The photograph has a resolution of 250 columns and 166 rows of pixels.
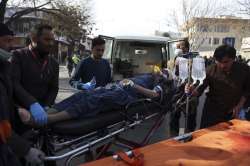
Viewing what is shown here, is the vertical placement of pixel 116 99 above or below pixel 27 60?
below

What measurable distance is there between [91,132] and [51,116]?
409 mm

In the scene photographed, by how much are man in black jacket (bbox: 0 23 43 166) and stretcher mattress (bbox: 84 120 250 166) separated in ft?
1.94

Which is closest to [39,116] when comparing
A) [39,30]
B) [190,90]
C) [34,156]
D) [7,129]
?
[34,156]

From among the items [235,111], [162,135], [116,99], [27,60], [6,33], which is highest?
[6,33]

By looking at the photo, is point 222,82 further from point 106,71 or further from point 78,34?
point 78,34

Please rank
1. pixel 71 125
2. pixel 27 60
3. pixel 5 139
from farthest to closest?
pixel 27 60 < pixel 71 125 < pixel 5 139

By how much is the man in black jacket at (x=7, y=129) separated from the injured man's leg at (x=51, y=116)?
260mm

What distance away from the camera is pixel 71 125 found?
3.67 meters

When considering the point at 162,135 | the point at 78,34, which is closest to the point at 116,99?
the point at 162,135

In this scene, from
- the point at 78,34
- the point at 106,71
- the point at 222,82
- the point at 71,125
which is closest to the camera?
the point at 71,125

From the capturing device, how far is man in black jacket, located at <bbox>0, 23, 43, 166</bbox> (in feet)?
9.97

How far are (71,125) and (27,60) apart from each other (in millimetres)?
1203

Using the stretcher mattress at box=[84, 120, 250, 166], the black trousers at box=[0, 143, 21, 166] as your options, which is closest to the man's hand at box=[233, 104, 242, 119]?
the stretcher mattress at box=[84, 120, 250, 166]

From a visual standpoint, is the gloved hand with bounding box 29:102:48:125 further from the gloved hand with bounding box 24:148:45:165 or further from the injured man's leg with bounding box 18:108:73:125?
the gloved hand with bounding box 24:148:45:165
